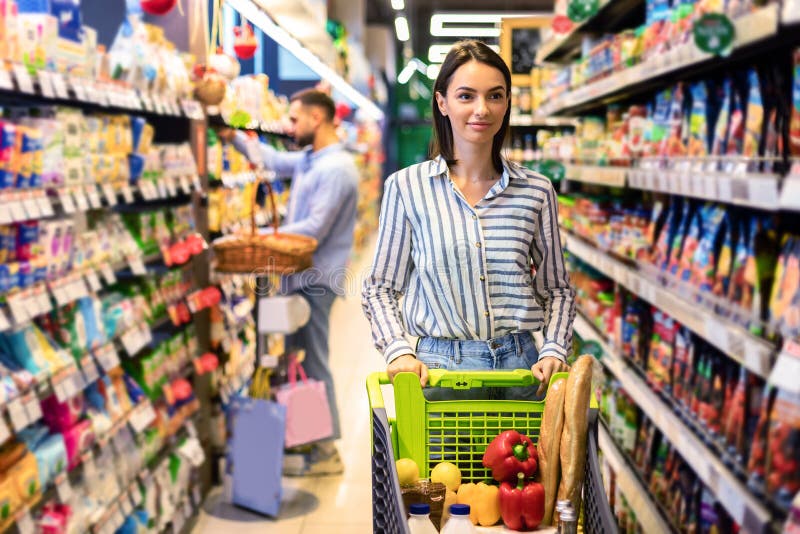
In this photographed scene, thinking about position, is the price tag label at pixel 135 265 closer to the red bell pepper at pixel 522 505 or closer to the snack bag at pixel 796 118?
the red bell pepper at pixel 522 505

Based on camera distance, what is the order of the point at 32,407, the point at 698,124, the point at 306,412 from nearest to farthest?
the point at 32,407
the point at 698,124
the point at 306,412

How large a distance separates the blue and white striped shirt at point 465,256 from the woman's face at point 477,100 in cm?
14

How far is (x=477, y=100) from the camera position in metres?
2.35

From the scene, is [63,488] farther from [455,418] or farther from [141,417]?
[455,418]

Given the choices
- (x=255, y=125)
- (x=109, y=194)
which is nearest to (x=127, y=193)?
(x=109, y=194)

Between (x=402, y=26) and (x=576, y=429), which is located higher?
(x=402, y=26)

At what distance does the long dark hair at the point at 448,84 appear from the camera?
2.37 metres

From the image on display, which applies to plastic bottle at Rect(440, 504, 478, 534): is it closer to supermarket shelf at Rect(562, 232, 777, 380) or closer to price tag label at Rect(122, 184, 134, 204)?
supermarket shelf at Rect(562, 232, 777, 380)

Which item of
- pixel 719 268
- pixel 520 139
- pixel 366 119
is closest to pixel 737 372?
pixel 719 268

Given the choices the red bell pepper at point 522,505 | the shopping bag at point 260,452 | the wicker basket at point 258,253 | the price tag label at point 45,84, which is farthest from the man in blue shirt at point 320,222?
the red bell pepper at point 522,505

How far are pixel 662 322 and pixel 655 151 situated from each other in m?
0.59

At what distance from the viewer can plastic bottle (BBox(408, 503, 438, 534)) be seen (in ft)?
6.23

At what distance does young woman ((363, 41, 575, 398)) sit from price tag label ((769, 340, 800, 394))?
62cm

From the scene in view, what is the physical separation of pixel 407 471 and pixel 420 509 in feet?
0.66
